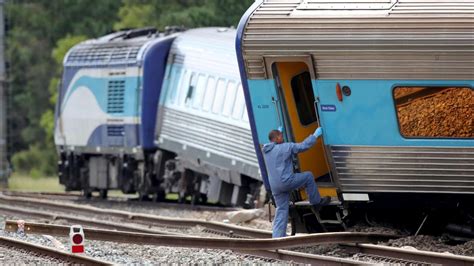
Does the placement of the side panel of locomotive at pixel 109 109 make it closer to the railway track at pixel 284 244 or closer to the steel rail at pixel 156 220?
the steel rail at pixel 156 220

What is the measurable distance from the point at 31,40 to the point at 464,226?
46.6 m

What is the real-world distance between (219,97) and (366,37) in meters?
9.71

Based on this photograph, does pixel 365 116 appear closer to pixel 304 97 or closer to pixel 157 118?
pixel 304 97

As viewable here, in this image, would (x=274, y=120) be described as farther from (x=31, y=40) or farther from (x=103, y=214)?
(x=31, y=40)

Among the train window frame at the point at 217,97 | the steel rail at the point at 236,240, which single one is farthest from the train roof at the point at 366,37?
the train window frame at the point at 217,97

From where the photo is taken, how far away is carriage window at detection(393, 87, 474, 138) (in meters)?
13.1

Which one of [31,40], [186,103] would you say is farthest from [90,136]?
[31,40]

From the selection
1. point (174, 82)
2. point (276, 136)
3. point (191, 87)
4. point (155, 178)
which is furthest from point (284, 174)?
point (155, 178)

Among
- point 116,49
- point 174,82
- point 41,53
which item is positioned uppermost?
point 41,53

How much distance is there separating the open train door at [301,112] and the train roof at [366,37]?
23cm

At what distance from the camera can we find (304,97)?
14633 mm

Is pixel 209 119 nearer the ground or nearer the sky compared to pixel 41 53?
nearer the ground

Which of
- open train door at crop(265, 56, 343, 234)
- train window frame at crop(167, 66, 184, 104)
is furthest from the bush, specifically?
open train door at crop(265, 56, 343, 234)

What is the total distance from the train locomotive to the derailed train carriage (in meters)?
7.23
